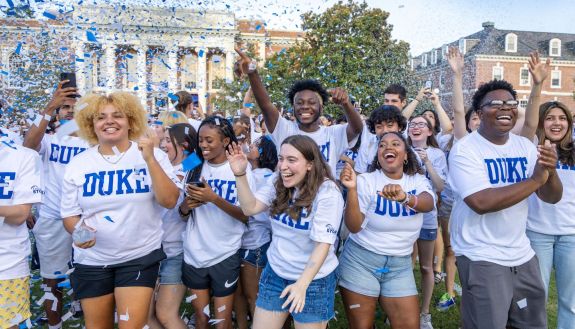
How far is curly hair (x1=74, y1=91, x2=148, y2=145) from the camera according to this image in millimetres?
3275

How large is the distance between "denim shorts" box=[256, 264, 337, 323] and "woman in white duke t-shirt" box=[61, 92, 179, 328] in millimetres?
776

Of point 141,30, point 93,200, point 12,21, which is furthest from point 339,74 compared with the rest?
point 93,200

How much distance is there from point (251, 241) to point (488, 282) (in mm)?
1797

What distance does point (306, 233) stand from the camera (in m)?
3.11

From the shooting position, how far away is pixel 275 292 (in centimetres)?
314

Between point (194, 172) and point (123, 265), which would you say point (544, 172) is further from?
point (123, 265)

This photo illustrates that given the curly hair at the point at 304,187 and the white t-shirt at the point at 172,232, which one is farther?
the white t-shirt at the point at 172,232

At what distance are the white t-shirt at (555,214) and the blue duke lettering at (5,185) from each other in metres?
3.64

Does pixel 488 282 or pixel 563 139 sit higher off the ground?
pixel 563 139

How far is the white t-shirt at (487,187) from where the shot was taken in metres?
3.13

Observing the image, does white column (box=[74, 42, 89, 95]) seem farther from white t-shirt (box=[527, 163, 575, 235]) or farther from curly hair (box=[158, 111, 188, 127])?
white t-shirt (box=[527, 163, 575, 235])

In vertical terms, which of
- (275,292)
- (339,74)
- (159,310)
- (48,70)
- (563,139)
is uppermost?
(339,74)

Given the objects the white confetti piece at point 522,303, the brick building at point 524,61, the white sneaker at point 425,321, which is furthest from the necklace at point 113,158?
the brick building at point 524,61

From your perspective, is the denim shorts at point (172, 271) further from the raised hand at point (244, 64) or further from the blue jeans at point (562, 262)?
the blue jeans at point (562, 262)
